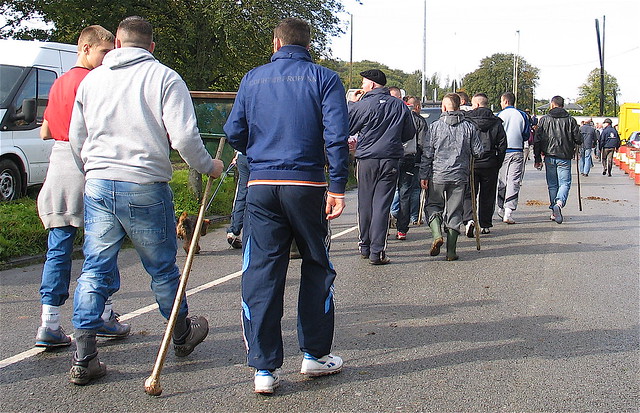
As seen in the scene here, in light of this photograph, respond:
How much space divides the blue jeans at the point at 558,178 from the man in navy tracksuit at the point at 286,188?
27.7ft

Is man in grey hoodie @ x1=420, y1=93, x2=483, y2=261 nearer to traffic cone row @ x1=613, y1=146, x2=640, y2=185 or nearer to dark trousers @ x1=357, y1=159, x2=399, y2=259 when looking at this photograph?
dark trousers @ x1=357, y1=159, x2=399, y2=259

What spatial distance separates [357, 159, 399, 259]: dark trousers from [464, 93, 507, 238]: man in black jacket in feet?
7.84

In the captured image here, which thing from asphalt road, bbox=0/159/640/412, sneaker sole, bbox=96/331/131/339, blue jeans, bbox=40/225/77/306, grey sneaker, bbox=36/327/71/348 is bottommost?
asphalt road, bbox=0/159/640/412

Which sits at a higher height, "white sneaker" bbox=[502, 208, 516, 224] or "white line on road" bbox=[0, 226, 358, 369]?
"white sneaker" bbox=[502, 208, 516, 224]

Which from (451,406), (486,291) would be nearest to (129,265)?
(486,291)

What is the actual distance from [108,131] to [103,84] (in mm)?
275

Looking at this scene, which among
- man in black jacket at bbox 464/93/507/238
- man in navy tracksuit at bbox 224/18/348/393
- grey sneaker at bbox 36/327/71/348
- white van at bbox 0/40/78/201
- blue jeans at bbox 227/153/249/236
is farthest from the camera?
white van at bbox 0/40/78/201

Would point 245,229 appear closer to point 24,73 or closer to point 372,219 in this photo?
point 372,219

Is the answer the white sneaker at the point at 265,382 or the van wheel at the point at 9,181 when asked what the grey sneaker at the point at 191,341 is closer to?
the white sneaker at the point at 265,382

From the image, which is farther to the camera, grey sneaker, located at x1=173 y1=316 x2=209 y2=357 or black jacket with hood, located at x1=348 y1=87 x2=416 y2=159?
black jacket with hood, located at x1=348 y1=87 x2=416 y2=159

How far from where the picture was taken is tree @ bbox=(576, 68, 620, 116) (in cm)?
9994

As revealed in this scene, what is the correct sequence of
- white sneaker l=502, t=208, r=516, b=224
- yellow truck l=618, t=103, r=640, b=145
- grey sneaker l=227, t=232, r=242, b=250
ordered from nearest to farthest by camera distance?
grey sneaker l=227, t=232, r=242, b=250 → white sneaker l=502, t=208, r=516, b=224 → yellow truck l=618, t=103, r=640, b=145

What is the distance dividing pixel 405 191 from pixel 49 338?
6084mm

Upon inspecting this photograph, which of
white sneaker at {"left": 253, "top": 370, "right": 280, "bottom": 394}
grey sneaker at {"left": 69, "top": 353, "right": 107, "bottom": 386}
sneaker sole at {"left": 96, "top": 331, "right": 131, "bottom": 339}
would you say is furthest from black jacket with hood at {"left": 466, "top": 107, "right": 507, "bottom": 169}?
grey sneaker at {"left": 69, "top": 353, "right": 107, "bottom": 386}
